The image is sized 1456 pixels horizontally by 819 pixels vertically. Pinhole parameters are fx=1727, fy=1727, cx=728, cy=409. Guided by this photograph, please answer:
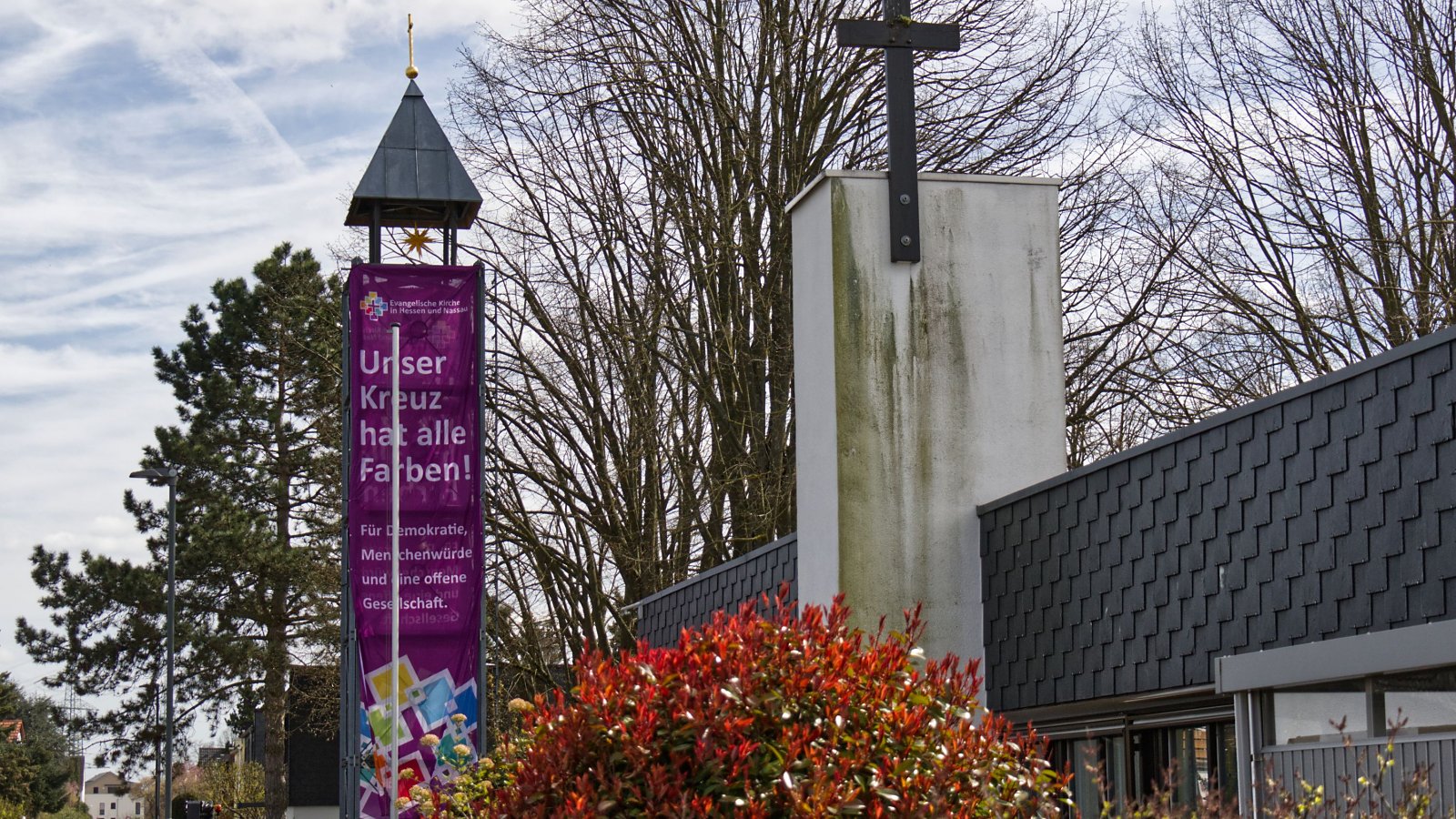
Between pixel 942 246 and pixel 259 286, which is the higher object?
pixel 259 286

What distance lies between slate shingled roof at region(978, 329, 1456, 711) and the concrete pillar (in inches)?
15.9

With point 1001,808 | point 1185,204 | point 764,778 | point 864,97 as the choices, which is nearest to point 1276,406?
point 1001,808

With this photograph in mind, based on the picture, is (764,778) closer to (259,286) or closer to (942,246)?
(942,246)

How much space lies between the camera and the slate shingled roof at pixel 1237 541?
7016 millimetres

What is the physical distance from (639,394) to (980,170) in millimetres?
5571

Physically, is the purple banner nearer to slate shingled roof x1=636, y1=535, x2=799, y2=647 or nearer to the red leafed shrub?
slate shingled roof x1=636, y1=535, x2=799, y2=647

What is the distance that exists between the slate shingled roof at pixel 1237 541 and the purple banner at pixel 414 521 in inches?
377

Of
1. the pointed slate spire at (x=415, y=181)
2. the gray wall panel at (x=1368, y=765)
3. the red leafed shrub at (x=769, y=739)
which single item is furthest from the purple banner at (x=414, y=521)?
the red leafed shrub at (x=769, y=739)

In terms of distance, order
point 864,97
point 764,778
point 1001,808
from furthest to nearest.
A: point 864,97
point 1001,808
point 764,778

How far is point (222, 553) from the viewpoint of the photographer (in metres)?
45.9

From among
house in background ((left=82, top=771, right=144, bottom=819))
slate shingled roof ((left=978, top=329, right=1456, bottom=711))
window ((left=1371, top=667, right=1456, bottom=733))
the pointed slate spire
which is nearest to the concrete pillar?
slate shingled roof ((left=978, top=329, right=1456, bottom=711))

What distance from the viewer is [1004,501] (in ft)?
35.7

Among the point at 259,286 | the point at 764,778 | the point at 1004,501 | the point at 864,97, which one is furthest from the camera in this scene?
the point at 259,286

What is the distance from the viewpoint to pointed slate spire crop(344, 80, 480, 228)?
21234 mm
